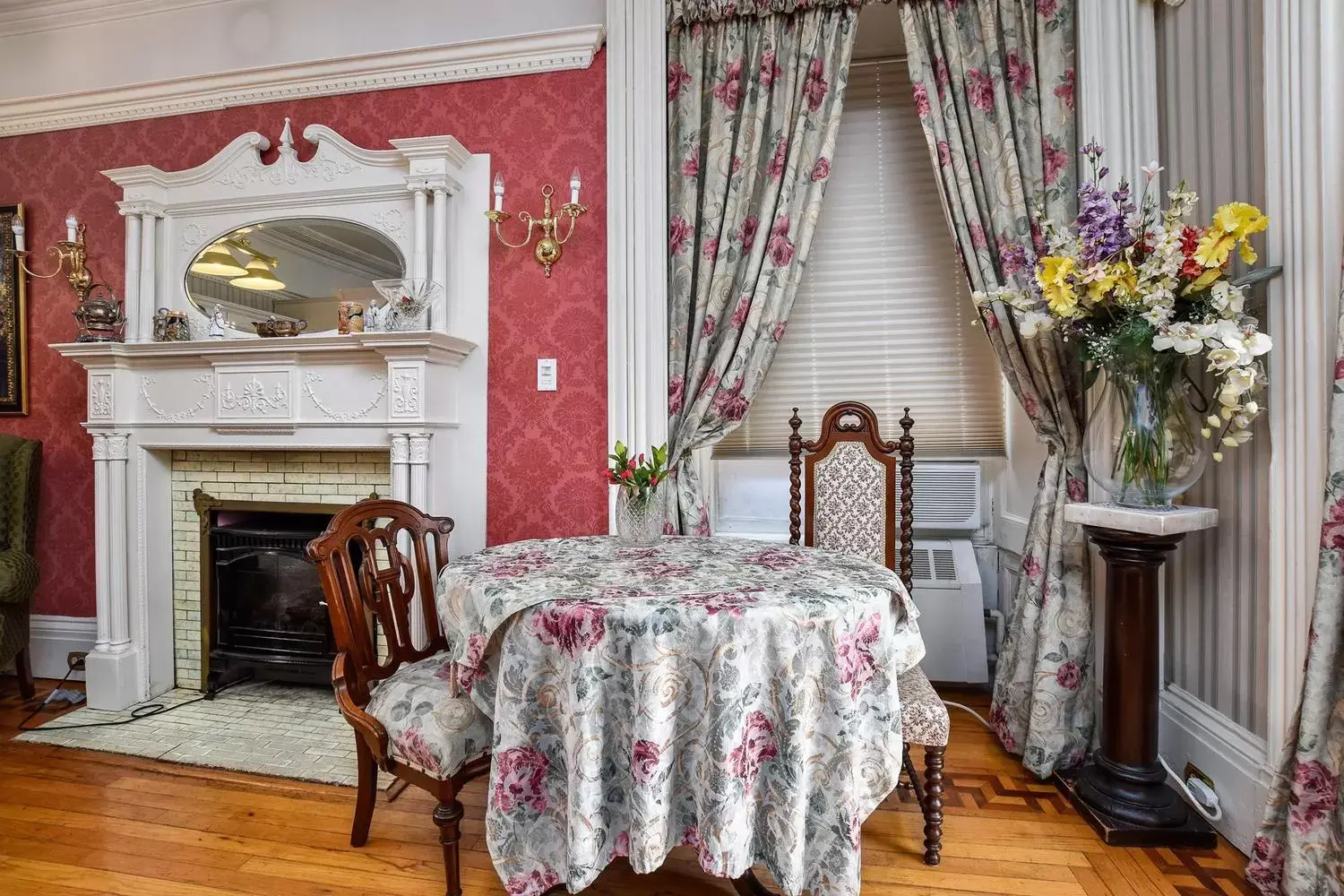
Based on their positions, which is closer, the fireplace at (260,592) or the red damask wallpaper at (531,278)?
the red damask wallpaper at (531,278)

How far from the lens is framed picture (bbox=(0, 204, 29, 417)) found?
9.86 ft

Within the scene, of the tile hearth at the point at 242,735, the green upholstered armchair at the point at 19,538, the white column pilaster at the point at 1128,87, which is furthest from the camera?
the green upholstered armchair at the point at 19,538

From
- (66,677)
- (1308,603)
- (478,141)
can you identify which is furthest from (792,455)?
(66,677)

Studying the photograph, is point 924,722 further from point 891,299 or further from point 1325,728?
point 891,299

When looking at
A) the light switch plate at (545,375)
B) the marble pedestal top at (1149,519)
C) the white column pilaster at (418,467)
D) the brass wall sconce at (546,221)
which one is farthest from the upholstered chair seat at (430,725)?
the marble pedestal top at (1149,519)

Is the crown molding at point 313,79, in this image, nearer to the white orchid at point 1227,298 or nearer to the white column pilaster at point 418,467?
the white column pilaster at point 418,467

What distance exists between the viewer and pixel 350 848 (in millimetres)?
1736

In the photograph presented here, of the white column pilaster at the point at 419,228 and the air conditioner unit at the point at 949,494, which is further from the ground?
the white column pilaster at the point at 419,228

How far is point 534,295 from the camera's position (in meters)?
2.59

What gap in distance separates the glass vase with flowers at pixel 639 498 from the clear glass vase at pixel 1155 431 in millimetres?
1238

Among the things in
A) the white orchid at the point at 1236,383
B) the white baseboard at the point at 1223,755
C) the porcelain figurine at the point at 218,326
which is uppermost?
the porcelain figurine at the point at 218,326

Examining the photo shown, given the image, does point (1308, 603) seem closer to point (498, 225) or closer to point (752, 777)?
point (752, 777)

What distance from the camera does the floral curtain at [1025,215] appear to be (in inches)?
83.2

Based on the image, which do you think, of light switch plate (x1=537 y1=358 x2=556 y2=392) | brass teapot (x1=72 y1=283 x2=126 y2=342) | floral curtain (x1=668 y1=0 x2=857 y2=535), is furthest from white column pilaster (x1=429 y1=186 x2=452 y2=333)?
brass teapot (x1=72 y1=283 x2=126 y2=342)
